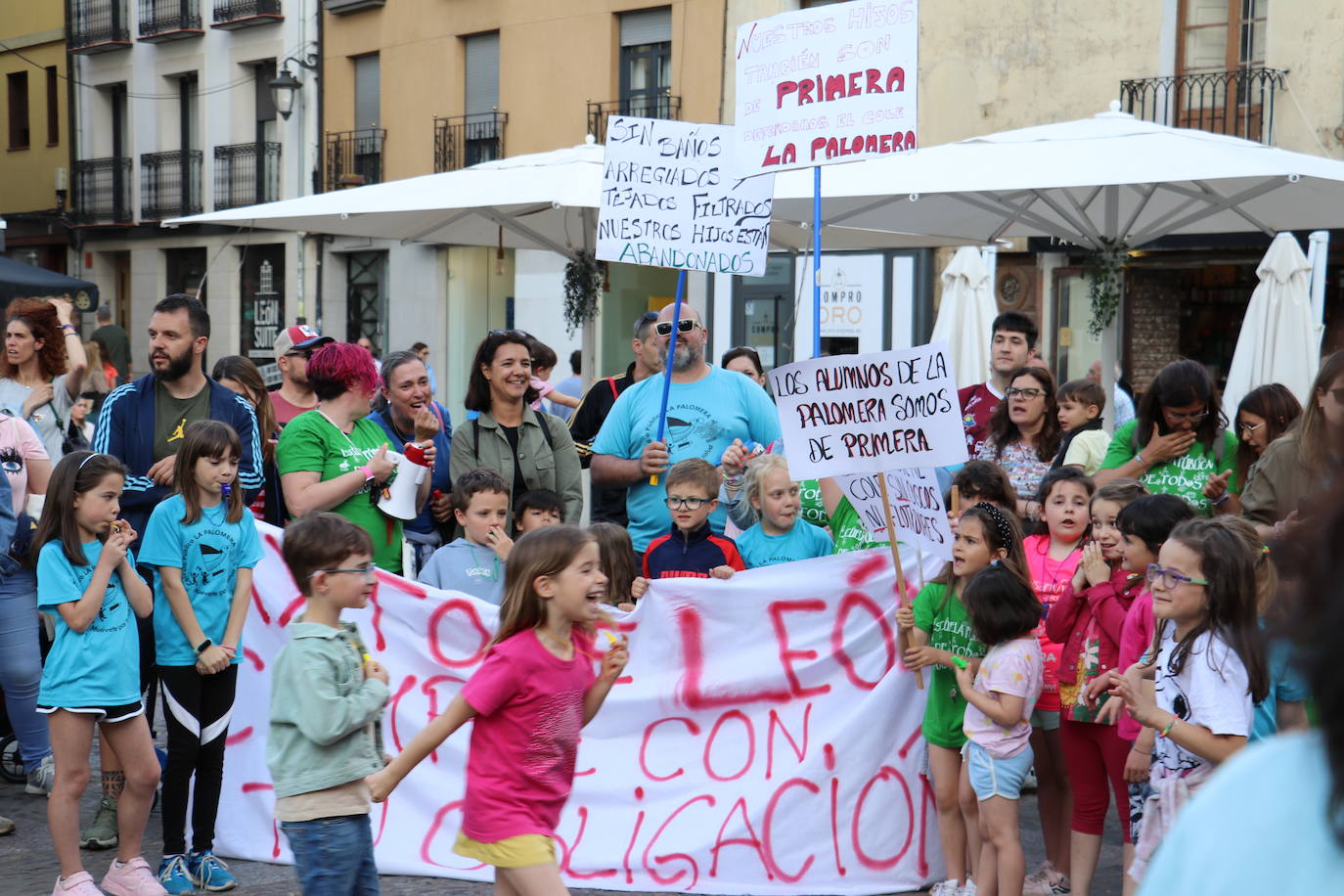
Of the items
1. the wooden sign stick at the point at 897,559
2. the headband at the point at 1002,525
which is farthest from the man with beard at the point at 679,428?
the headband at the point at 1002,525

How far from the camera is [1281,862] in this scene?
1.09 m

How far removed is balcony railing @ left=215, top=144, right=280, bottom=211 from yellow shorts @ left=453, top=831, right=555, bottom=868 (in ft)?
87.3

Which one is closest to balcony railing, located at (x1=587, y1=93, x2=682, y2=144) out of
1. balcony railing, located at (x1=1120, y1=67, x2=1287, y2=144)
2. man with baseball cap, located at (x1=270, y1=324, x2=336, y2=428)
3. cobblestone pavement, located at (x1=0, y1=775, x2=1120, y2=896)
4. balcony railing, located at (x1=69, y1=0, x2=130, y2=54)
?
balcony railing, located at (x1=1120, y1=67, x2=1287, y2=144)

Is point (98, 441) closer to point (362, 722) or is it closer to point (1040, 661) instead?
point (362, 722)

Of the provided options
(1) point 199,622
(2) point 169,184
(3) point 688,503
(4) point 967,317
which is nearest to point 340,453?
(1) point 199,622

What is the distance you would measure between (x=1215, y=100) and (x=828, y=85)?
41.1 ft

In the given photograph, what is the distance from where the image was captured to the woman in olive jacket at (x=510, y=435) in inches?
245

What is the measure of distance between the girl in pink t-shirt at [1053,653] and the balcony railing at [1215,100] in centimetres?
1249

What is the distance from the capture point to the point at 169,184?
31.1 metres

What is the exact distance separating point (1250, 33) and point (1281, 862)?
1762 cm

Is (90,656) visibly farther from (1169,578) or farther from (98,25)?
(98,25)

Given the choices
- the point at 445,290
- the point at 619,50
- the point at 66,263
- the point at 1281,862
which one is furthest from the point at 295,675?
the point at 66,263

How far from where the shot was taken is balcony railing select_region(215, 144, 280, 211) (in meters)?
28.9

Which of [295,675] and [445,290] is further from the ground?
[445,290]
